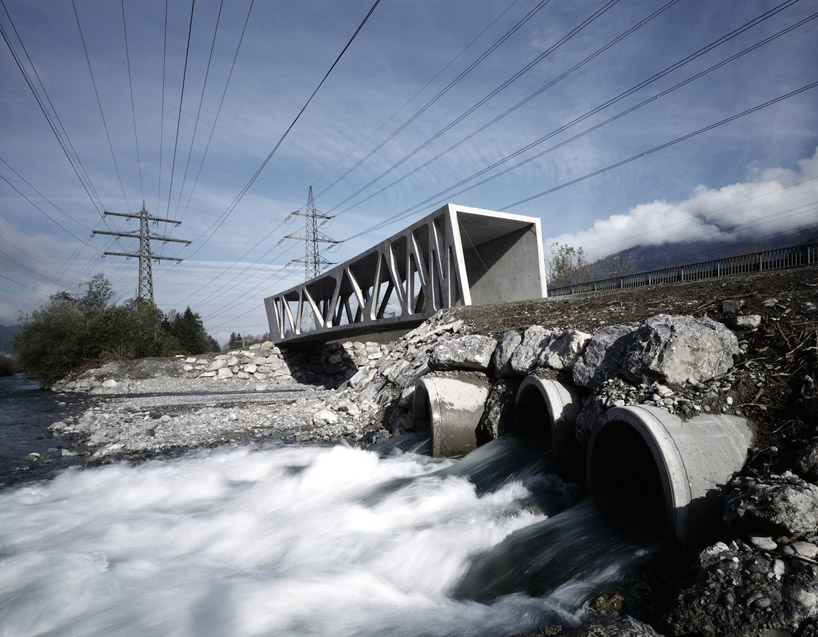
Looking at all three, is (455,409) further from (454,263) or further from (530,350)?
(454,263)

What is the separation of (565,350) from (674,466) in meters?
2.88

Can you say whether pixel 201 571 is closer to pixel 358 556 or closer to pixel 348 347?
pixel 358 556

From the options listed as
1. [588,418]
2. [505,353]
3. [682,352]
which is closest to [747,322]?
[682,352]

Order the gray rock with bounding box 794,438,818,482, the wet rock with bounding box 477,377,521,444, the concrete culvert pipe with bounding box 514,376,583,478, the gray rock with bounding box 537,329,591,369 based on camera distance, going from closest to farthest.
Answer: the gray rock with bounding box 794,438,818,482 < the concrete culvert pipe with bounding box 514,376,583,478 < the gray rock with bounding box 537,329,591,369 < the wet rock with bounding box 477,377,521,444

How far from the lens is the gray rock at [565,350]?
19.0 ft

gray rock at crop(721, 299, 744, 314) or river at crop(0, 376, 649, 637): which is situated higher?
gray rock at crop(721, 299, 744, 314)

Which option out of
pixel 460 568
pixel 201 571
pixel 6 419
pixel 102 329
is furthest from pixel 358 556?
pixel 102 329

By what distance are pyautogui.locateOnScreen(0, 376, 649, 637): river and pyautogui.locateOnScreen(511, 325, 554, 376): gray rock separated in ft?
4.12

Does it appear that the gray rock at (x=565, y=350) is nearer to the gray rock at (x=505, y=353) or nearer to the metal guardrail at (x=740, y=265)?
the gray rock at (x=505, y=353)

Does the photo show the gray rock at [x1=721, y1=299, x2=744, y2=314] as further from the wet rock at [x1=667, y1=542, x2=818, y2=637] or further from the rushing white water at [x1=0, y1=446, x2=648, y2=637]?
the wet rock at [x1=667, y1=542, x2=818, y2=637]

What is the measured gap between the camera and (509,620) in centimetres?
289

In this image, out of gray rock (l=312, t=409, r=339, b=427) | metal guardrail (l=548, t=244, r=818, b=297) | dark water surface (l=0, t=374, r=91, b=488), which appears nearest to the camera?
dark water surface (l=0, t=374, r=91, b=488)

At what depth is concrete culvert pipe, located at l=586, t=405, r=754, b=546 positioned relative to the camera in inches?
119

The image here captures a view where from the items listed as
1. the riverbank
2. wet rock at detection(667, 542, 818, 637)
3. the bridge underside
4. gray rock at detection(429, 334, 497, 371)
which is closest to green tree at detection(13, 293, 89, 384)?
the bridge underside
